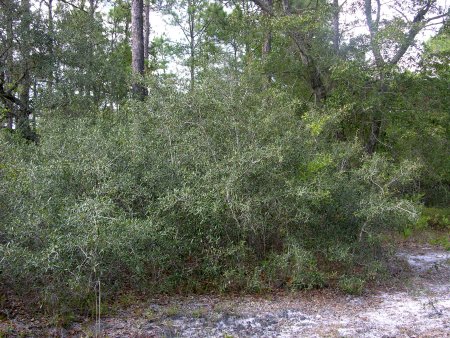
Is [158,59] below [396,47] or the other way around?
the other way around

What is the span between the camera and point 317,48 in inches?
442

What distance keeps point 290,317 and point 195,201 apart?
170 centimetres

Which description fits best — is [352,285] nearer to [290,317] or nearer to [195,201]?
[290,317]

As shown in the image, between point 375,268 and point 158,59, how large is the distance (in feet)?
48.8

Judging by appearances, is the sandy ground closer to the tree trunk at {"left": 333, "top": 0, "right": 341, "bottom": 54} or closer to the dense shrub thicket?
the dense shrub thicket

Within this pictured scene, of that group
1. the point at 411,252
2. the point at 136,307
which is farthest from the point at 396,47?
the point at 136,307

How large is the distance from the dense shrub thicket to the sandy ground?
27cm

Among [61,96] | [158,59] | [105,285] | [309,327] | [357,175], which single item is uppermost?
[158,59]

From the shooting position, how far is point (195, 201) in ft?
19.6

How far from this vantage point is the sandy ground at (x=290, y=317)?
516cm

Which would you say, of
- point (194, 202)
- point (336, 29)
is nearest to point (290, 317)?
point (194, 202)

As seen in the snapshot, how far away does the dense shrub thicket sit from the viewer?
16.3 ft

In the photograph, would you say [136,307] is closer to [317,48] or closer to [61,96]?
[61,96]

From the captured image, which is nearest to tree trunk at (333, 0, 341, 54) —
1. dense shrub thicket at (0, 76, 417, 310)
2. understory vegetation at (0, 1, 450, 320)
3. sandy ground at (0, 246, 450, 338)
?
understory vegetation at (0, 1, 450, 320)
